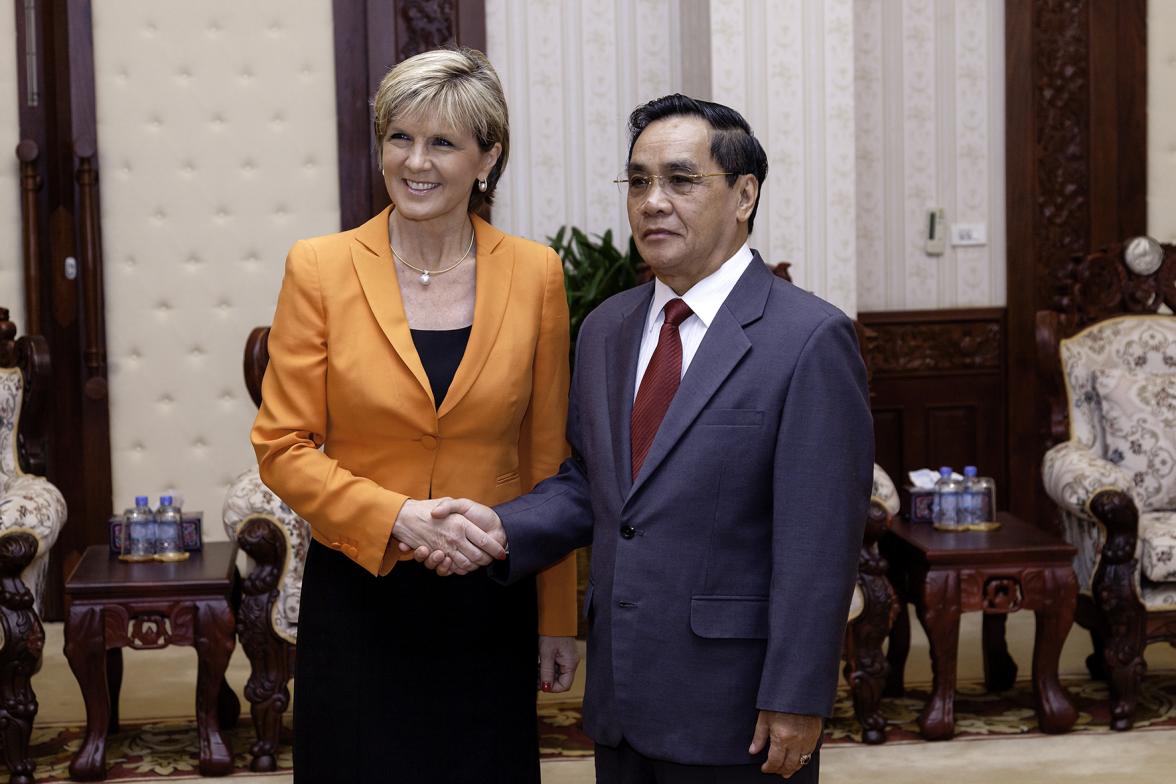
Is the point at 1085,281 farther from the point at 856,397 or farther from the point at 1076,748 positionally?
the point at 856,397

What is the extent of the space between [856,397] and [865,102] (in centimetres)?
388

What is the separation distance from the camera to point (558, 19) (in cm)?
539

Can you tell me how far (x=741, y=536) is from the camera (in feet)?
6.15

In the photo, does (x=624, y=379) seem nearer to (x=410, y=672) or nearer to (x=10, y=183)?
(x=410, y=672)

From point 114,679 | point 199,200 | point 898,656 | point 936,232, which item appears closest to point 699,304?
point 898,656

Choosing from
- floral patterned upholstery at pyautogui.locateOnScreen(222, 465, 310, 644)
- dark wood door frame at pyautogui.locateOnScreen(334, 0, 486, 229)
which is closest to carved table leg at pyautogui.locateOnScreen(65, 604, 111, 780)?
floral patterned upholstery at pyautogui.locateOnScreen(222, 465, 310, 644)

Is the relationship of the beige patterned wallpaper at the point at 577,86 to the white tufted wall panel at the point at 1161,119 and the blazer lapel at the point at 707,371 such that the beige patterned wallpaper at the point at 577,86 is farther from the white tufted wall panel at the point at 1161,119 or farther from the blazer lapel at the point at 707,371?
the blazer lapel at the point at 707,371

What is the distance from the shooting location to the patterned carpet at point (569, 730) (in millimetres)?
3807

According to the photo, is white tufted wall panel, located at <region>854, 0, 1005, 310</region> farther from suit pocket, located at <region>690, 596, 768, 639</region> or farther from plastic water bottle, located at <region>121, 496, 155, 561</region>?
suit pocket, located at <region>690, 596, 768, 639</region>

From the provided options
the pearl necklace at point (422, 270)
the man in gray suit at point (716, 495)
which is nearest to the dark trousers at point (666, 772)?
the man in gray suit at point (716, 495)

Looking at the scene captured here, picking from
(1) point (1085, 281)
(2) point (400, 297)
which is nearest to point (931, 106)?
(1) point (1085, 281)

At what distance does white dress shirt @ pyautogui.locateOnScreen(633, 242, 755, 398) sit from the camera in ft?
6.47

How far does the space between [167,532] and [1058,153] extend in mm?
3660

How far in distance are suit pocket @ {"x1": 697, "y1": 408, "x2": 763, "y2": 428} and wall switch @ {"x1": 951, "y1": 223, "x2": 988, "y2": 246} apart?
399 cm
